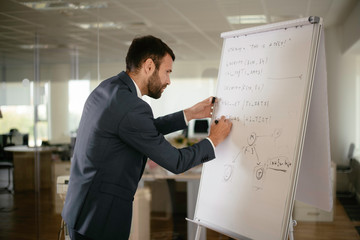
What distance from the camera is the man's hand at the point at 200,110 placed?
94.1 inches

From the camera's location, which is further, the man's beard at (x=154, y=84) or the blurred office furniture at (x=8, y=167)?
the blurred office furniture at (x=8, y=167)

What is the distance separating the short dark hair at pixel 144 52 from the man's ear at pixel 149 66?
2 centimetres

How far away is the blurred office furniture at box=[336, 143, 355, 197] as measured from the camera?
4.02 metres

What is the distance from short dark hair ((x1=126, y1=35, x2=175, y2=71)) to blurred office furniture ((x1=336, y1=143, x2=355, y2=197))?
8.77 feet

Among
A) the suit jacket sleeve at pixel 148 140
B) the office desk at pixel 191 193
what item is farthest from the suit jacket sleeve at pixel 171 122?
the office desk at pixel 191 193

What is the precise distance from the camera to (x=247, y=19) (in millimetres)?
3812

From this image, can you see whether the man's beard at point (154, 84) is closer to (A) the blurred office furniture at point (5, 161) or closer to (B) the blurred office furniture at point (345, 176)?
(B) the blurred office furniture at point (345, 176)

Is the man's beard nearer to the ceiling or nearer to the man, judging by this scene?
the man

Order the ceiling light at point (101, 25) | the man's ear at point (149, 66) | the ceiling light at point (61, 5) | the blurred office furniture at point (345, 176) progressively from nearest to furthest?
the man's ear at point (149, 66) → the blurred office furniture at point (345, 176) → the ceiling light at point (61, 5) → the ceiling light at point (101, 25)

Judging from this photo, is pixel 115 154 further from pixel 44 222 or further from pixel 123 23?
pixel 44 222

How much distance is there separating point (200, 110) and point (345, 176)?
2389 mm

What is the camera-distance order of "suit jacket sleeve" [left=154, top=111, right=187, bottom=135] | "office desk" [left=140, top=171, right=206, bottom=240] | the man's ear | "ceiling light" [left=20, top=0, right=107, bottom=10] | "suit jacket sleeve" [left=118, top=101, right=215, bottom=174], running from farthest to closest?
1. "ceiling light" [left=20, top=0, right=107, bottom=10]
2. "office desk" [left=140, top=171, right=206, bottom=240]
3. "suit jacket sleeve" [left=154, top=111, right=187, bottom=135]
4. the man's ear
5. "suit jacket sleeve" [left=118, top=101, right=215, bottom=174]

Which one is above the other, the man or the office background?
the office background

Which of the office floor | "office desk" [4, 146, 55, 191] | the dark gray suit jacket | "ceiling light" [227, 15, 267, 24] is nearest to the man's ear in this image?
the dark gray suit jacket
